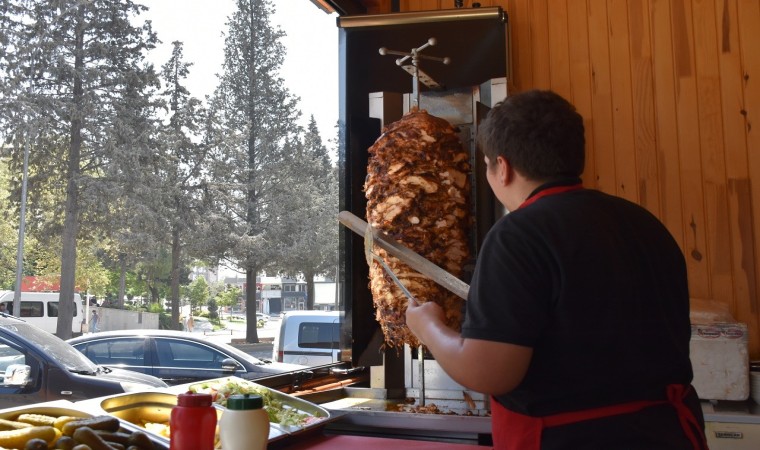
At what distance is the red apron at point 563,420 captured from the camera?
124 centimetres

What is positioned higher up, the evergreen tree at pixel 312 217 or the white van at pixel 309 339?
the evergreen tree at pixel 312 217

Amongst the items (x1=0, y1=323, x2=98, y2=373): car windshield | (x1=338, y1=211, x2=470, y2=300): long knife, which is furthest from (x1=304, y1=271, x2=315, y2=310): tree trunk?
(x1=0, y1=323, x2=98, y2=373): car windshield

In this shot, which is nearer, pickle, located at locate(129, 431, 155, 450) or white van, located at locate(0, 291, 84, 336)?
pickle, located at locate(129, 431, 155, 450)

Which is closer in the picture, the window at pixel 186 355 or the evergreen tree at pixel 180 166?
the evergreen tree at pixel 180 166

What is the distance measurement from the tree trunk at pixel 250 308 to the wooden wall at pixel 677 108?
161 cm

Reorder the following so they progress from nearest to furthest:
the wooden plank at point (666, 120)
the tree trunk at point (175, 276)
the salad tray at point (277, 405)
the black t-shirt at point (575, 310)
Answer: the black t-shirt at point (575, 310) < the salad tray at point (277, 405) < the tree trunk at point (175, 276) < the wooden plank at point (666, 120)

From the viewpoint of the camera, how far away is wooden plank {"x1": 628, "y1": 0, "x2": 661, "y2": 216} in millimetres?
3076

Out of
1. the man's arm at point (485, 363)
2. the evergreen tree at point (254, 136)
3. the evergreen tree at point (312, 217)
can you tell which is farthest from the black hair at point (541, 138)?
the evergreen tree at point (312, 217)

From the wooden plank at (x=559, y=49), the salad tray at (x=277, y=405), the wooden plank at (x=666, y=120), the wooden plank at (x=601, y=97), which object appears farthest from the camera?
the wooden plank at (x=559, y=49)

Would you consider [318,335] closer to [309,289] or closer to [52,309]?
[309,289]

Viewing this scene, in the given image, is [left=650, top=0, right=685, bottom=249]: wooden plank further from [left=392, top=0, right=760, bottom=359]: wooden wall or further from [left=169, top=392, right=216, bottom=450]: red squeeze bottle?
[left=169, top=392, right=216, bottom=450]: red squeeze bottle

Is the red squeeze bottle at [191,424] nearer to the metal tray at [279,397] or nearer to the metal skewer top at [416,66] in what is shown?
the metal tray at [279,397]

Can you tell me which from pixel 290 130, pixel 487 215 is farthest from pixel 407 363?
pixel 290 130

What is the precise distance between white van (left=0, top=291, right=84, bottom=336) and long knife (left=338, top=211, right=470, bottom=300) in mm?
910
